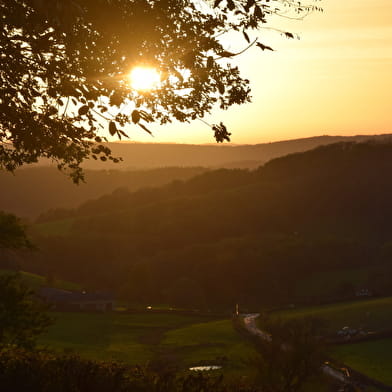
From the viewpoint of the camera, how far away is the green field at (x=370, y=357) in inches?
2143

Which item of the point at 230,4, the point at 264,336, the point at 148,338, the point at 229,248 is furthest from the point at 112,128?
the point at 229,248

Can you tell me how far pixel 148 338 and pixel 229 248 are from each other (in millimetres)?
67209

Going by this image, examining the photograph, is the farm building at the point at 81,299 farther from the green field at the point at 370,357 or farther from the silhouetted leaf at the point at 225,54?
the silhouetted leaf at the point at 225,54

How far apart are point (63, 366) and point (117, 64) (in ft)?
22.2

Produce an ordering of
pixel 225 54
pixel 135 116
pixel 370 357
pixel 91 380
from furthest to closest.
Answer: pixel 370 357, pixel 225 54, pixel 91 380, pixel 135 116

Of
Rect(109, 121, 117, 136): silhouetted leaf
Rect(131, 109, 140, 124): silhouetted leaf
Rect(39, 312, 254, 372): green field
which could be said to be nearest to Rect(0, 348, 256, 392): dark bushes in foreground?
Rect(109, 121, 117, 136): silhouetted leaf

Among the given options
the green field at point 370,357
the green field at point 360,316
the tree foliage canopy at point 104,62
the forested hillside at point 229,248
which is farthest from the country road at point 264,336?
the tree foliage canopy at point 104,62

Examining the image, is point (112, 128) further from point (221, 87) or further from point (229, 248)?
point (229, 248)

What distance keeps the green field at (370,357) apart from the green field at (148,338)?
888 centimetres

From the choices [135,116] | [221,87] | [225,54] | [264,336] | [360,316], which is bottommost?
[360,316]

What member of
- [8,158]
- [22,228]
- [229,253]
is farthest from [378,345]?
[229,253]

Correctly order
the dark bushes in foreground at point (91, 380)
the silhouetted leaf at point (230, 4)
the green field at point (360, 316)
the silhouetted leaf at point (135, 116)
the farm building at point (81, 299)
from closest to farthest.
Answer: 1. the silhouetted leaf at point (135, 116)
2. the dark bushes in foreground at point (91, 380)
3. the silhouetted leaf at point (230, 4)
4. the green field at point (360, 316)
5. the farm building at point (81, 299)

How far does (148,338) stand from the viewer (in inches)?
3012

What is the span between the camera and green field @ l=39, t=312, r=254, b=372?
62844 mm
